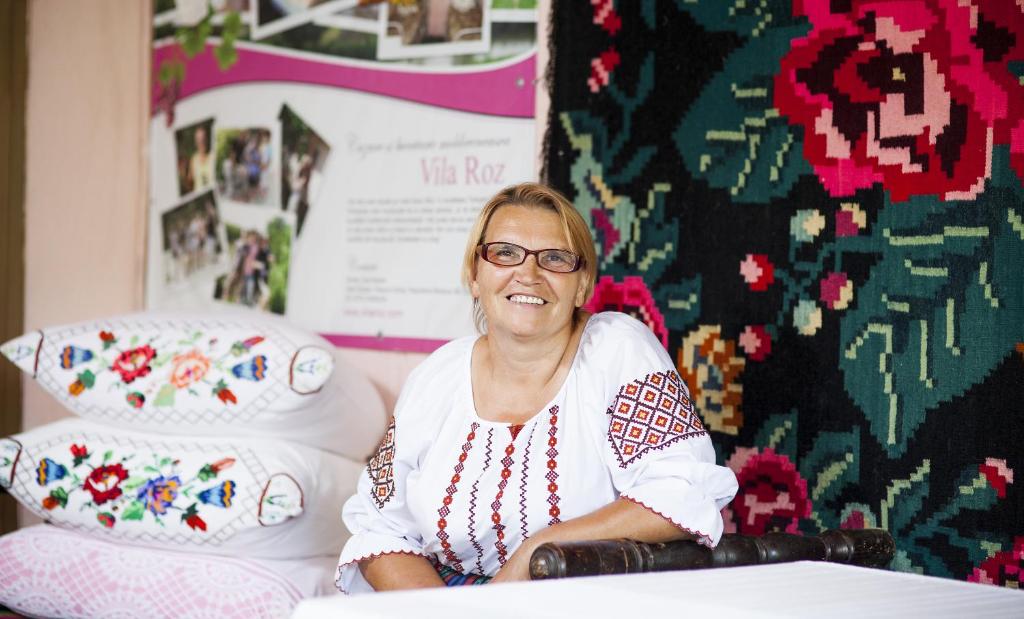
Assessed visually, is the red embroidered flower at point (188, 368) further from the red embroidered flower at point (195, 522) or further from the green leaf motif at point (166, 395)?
the red embroidered flower at point (195, 522)

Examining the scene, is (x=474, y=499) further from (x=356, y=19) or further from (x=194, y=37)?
(x=194, y=37)

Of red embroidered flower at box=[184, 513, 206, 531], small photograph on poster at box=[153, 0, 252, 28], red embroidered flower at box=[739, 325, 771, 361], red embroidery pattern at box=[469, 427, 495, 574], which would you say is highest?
small photograph on poster at box=[153, 0, 252, 28]

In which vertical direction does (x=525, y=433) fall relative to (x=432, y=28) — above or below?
below

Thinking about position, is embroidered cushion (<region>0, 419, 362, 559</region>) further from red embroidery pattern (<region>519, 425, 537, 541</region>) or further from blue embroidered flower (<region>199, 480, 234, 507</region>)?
red embroidery pattern (<region>519, 425, 537, 541</region>)

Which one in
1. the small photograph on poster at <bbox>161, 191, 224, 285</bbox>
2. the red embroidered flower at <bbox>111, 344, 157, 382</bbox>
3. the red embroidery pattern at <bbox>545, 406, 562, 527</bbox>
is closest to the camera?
the red embroidery pattern at <bbox>545, 406, 562, 527</bbox>

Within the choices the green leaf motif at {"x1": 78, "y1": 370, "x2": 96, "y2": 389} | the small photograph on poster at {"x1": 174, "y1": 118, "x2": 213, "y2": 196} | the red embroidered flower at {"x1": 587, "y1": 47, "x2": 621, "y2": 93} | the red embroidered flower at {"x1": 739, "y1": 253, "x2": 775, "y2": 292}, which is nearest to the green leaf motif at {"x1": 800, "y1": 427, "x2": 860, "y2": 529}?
the red embroidered flower at {"x1": 739, "y1": 253, "x2": 775, "y2": 292}

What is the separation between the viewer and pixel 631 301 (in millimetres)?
2529

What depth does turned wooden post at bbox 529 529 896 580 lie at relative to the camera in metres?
1.58

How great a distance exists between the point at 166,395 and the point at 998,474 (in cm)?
181

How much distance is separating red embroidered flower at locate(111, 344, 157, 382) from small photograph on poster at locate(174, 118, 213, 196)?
2.71 ft

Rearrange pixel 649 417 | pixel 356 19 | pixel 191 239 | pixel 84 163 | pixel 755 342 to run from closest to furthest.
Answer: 1. pixel 649 417
2. pixel 755 342
3. pixel 356 19
4. pixel 191 239
5. pixel 84 163

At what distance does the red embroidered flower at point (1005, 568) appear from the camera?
2012 millimetres

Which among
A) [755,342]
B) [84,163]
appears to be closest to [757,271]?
[755,342]

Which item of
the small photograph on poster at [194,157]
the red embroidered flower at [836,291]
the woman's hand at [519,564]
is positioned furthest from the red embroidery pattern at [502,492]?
the small photograph on poster at [194,157]
